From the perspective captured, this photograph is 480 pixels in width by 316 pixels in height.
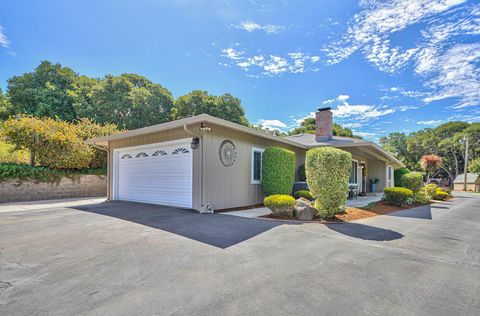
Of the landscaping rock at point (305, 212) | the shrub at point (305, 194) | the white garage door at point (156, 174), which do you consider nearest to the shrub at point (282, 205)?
the landscaping rock at point (305, 212)

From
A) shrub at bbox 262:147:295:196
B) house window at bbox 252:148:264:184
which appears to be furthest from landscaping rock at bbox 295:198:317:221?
house window at bbox 252:148:264:184

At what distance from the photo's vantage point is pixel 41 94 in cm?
1902

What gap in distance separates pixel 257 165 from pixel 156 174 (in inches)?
154

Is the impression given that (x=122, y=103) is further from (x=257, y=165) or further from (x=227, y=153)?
(x=227, y=153)

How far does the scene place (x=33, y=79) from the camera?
66.9ft

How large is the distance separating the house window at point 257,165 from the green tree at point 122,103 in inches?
610

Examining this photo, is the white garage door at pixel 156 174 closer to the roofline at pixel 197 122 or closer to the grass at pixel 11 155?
the roofline at pixel 197 122

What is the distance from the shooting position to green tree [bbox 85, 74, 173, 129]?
792 inches

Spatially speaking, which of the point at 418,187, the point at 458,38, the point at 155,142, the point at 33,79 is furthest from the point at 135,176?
the point at 33,79

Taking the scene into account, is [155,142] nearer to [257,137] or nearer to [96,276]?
[257,137]

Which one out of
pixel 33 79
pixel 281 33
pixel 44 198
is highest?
pixel 33 79

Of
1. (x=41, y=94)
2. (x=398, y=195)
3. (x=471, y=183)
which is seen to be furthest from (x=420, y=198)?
(x=471, y=183)

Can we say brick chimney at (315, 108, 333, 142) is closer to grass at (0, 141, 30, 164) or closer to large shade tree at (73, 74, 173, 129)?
large shade tree at (73, 74, 173, 129)

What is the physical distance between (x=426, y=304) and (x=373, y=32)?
1033cm
